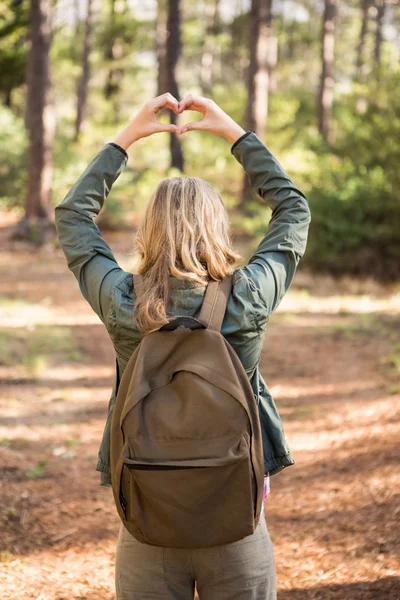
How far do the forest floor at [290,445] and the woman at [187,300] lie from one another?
1730 mm

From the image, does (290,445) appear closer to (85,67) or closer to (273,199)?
(273,199)

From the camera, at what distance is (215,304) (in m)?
2.02

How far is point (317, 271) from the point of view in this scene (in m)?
12.8

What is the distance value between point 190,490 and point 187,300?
52cm

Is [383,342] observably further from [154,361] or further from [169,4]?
[169,4]

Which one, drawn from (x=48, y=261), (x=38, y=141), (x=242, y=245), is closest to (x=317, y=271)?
(x=242, y=245)

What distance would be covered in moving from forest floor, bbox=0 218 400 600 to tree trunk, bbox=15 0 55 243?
417 cm

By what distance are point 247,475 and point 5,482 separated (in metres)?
3.42

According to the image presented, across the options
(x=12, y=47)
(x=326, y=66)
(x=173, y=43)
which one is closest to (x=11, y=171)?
(x=173, y=43)

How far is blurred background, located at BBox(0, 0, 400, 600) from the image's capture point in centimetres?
412

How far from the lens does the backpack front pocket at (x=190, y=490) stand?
1936 millimetres

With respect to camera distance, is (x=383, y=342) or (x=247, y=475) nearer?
(x=247, y=475)

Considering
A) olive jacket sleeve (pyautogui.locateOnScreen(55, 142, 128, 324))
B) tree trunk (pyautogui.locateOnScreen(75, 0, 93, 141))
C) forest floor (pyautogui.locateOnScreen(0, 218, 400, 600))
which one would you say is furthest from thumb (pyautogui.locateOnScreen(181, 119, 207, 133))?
tree trunk (pyautogui.locateOnScreen(75, 0, 93, 141))

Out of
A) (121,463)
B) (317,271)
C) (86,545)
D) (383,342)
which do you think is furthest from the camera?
(317,271)
